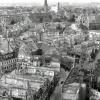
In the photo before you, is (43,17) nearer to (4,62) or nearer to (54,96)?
(4,62)

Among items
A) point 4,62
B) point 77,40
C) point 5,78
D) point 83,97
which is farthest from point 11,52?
point 77,40

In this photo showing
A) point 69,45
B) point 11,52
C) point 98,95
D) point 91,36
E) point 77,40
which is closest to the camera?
point 98,95

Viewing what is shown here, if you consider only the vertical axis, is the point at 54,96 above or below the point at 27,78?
below

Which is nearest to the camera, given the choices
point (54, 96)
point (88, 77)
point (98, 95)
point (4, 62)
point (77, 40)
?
point (98, 95)

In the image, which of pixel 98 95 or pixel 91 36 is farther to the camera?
pixel 91 36

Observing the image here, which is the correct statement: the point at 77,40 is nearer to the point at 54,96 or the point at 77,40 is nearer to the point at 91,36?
the point at 91,36

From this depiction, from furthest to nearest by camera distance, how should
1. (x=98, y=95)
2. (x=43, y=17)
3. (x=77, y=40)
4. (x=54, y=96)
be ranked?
(x=43, y=17), (x=77, y=40), (x=54, y=96), (x=98, y=95)

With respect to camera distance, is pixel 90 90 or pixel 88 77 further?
pixel 88 77

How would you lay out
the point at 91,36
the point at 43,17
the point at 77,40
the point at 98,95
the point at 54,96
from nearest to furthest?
the point at 98,95, the point at 54,96, the point at 77,40, the point at 91,36, the point at 43,17

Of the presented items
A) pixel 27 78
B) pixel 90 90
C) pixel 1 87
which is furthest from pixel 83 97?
pixel 1 87
